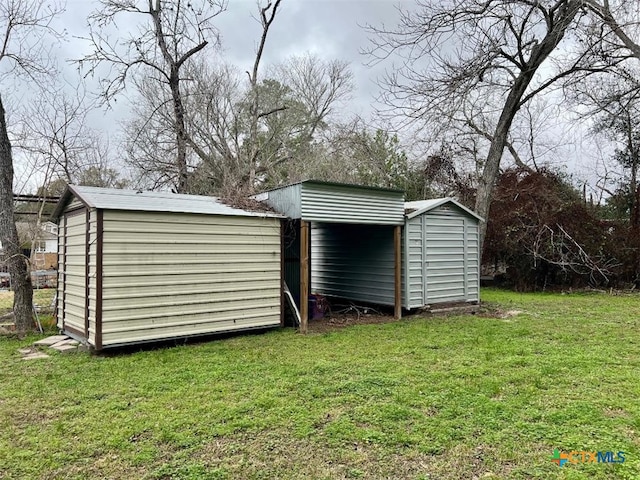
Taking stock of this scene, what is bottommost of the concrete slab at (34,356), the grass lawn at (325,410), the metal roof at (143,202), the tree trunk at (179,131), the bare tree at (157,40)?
the concrete slab at (34,356)

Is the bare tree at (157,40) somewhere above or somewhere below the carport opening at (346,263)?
above

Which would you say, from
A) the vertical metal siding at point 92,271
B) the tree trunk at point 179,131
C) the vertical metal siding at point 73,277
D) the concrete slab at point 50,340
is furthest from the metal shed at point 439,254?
the tree trunk at point 179,131

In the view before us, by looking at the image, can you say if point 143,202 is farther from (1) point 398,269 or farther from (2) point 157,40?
(2) point 157,40

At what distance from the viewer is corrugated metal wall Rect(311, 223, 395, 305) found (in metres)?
8.36

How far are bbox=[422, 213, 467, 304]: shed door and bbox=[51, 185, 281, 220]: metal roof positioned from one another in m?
3.31

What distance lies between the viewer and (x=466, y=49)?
9.80 meters

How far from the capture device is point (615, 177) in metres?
16.9

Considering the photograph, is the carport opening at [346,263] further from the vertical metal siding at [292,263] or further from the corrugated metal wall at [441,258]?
the corrugated metal wall at [441,258]

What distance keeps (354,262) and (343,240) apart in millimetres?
604

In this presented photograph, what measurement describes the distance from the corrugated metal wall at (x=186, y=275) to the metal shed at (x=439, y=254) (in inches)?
109

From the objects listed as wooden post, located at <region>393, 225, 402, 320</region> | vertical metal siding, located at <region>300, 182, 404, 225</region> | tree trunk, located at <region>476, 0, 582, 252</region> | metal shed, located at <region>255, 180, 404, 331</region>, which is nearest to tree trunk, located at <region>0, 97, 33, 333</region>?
metal shed, located at <region>255, 180, 404, 331</region>

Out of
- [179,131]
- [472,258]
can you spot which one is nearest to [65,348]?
[472,258]

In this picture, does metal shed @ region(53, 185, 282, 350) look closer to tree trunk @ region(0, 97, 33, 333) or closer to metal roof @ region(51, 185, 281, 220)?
metal roof @ region(51, 185, 281, 220)

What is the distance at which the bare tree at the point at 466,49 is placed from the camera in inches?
361
